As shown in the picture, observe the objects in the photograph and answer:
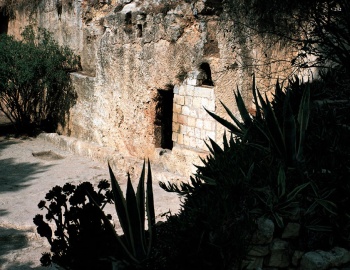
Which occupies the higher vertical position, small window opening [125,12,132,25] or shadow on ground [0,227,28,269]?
small window opening [125,12,132,25]

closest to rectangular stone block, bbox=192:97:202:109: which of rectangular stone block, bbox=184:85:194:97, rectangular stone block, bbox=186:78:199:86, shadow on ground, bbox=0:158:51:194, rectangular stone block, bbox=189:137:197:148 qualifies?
rectangular stone block, bbox=184:85:194:97

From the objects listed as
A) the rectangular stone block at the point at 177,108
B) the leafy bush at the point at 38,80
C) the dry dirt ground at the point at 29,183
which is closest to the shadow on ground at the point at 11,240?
the dry dirt ground at the point at 29,183

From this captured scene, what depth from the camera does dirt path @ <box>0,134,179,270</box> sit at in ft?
21.9

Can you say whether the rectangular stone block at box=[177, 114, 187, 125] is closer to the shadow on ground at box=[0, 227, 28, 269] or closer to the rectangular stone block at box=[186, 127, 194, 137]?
A: the rectangular stone block at box=[186, 127, 194, 137]

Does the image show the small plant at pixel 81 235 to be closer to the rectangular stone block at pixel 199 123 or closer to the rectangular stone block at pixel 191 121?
the rectangular stone block at pixel 199 123

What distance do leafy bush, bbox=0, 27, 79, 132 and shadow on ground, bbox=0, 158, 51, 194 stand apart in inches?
73.5

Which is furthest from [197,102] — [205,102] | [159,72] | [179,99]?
[159,72]

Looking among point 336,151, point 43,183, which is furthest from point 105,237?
point 43,183

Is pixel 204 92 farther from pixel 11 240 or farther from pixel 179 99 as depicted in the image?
pixel 11 240

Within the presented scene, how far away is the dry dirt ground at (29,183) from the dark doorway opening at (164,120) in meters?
0.83

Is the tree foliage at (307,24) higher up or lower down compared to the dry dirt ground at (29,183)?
higher up

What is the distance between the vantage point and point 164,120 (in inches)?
384

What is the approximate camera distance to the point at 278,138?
4887 millimetres

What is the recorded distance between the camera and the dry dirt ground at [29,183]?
668 cm
